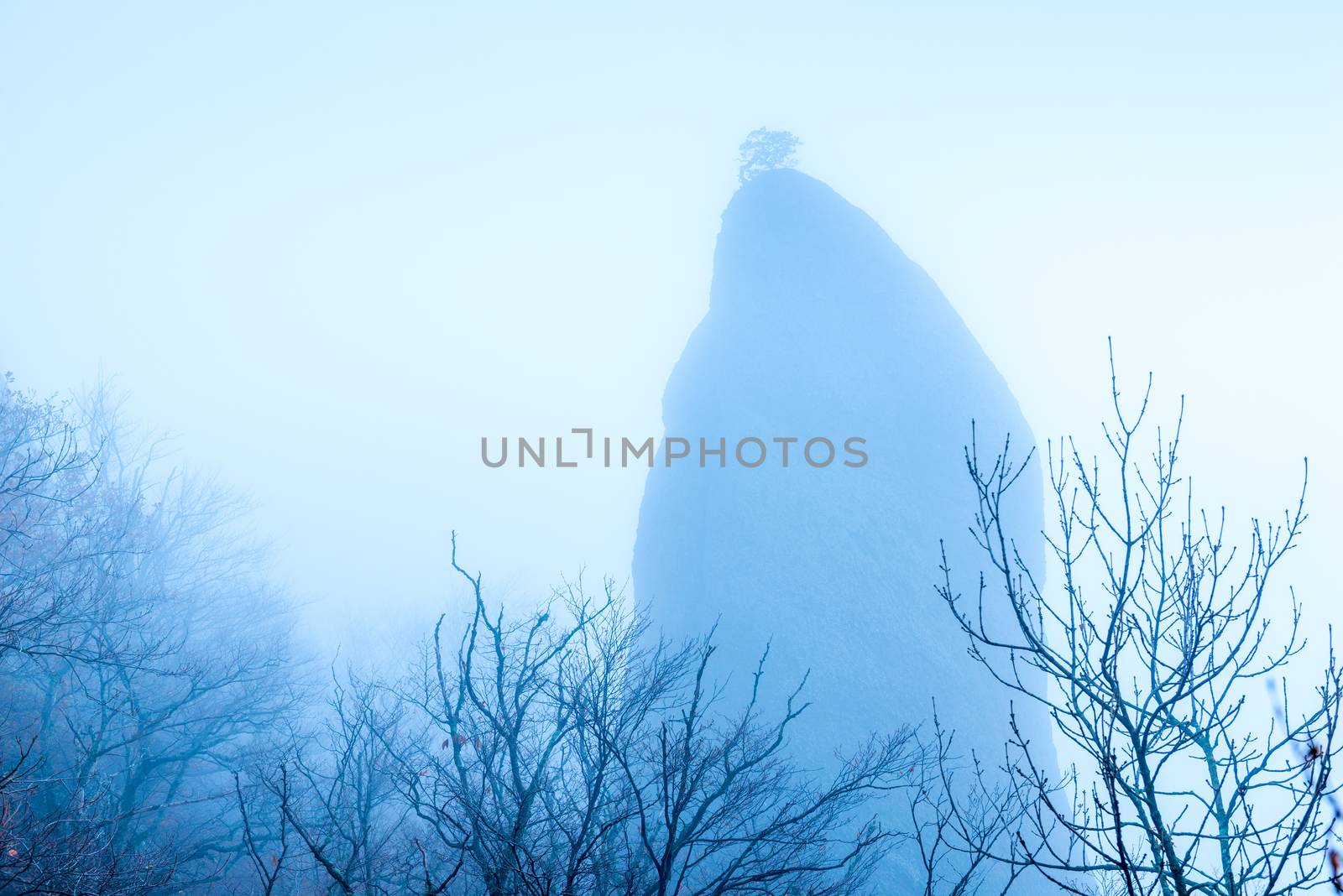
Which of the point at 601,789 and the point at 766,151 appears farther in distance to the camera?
the point at 766,151

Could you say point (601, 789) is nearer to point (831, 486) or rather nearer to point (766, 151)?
point (831, 486)

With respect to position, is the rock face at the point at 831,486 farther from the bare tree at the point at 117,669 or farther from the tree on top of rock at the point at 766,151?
the bare tree at the point at 117,669

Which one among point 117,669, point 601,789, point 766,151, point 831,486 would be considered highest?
point 766,151

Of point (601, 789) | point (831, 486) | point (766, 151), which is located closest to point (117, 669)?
point (601, 789)

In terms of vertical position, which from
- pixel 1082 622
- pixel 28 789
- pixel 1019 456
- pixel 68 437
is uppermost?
pixel 1019 456

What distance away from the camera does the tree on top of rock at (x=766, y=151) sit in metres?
34.8

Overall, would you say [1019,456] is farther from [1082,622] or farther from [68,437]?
[68,437]

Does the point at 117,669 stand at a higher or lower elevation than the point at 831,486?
lower

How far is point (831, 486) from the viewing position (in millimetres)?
26297

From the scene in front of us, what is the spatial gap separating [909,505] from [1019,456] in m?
5.35

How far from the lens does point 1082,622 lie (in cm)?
430

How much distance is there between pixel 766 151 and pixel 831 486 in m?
17.7

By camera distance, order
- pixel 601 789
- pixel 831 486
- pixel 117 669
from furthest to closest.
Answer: pixel 831 486
pixel 117 669
pixel 601 789

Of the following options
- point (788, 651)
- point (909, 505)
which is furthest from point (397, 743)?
point (909, 505)
